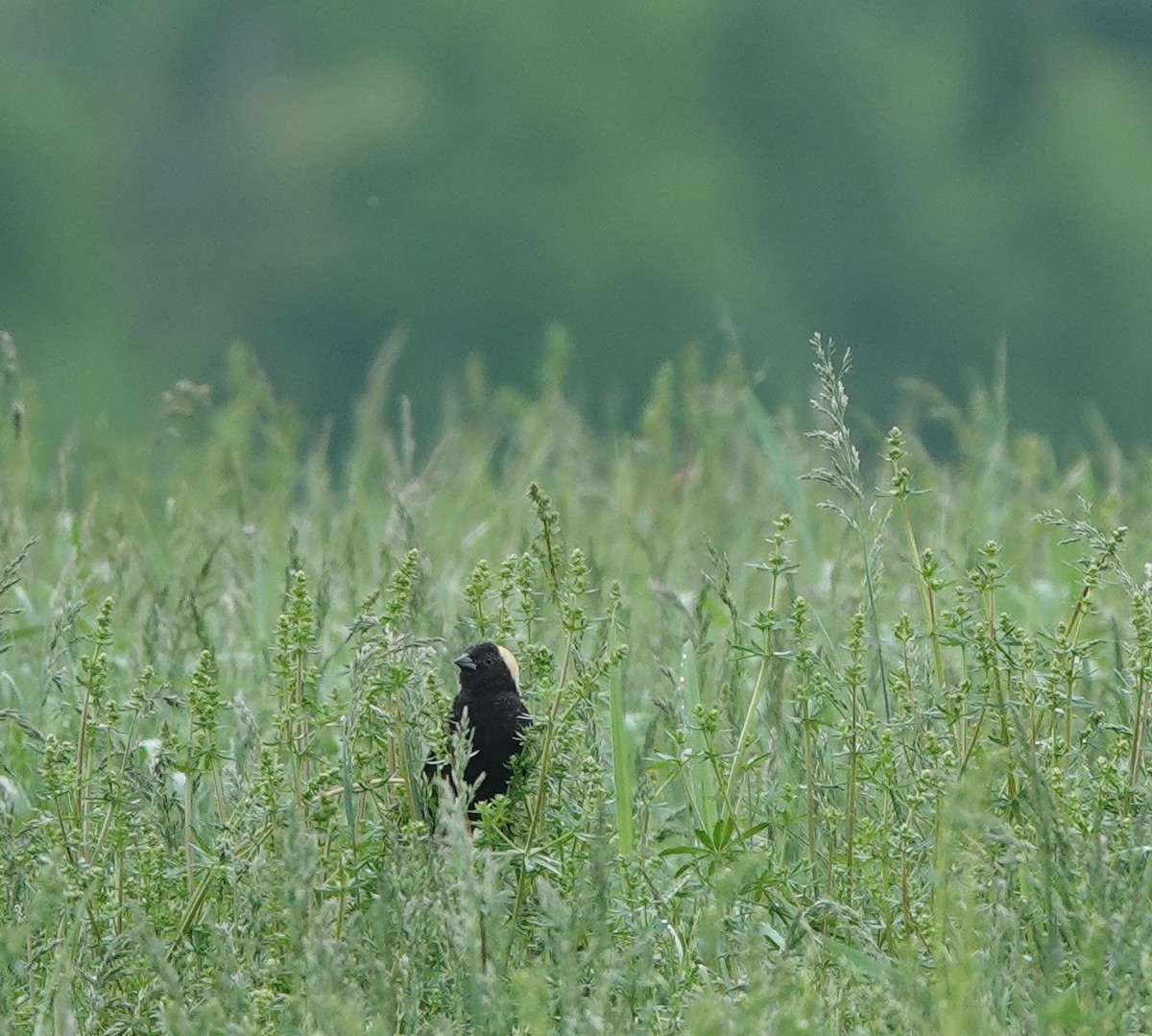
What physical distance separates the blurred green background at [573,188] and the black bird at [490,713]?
15.7 metres

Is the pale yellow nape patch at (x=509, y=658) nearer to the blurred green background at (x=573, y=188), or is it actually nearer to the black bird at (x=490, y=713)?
the black bird at (x=490, y=713)

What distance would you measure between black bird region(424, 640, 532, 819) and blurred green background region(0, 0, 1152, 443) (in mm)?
15704

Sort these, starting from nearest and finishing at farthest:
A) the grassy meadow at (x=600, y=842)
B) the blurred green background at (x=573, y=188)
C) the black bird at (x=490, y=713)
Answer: the grassy meadow at (x=600, y=842), the black bird at (x=490, y=713), the blurred green background at (x=573, y=188)

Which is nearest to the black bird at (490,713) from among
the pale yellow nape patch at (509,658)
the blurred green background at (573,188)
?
the pale yellow nape patch at (509,658)

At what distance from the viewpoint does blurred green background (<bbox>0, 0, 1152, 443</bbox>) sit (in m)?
20.2

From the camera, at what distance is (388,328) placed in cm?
2014

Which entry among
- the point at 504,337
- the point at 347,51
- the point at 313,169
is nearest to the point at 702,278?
the point at 504,337

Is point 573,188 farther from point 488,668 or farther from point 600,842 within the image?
point 600,842

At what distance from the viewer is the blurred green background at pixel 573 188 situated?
20203 millimetres

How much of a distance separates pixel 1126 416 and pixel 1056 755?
52.6ft

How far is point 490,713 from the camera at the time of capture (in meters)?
2.53

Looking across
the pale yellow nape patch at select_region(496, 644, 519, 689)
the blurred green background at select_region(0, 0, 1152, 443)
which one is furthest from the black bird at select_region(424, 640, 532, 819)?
the blurred green background at select_region(0, 0, 1152, 443)

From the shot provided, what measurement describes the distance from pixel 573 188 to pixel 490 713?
21.2 metres

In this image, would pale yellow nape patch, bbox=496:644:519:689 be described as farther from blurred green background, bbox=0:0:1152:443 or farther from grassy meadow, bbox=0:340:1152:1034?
blurred green background, bbox=0:0:1152:443
